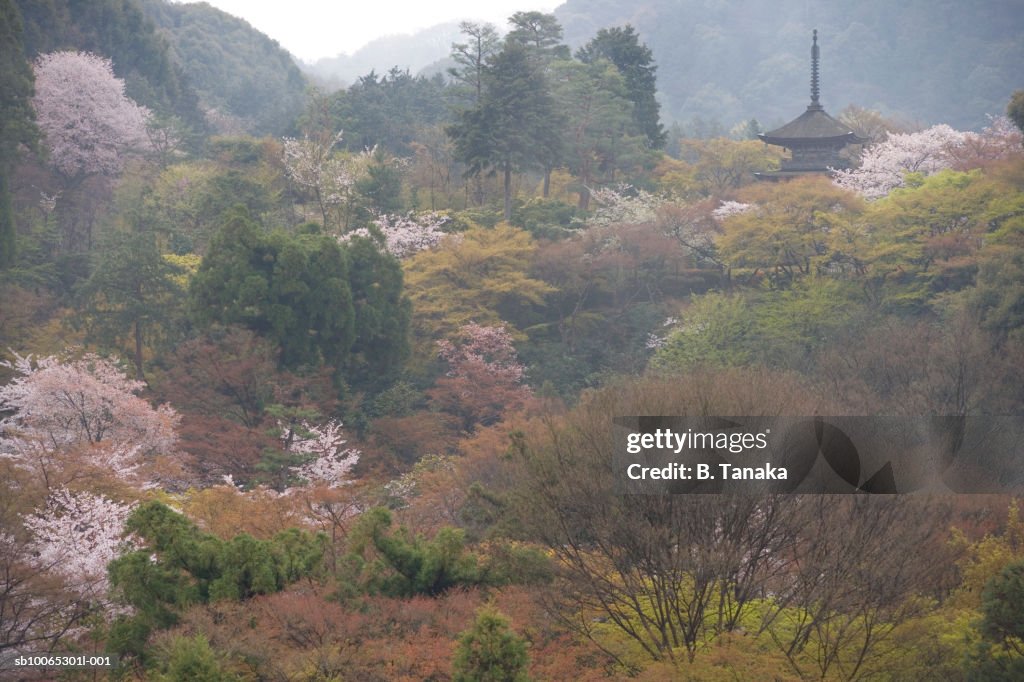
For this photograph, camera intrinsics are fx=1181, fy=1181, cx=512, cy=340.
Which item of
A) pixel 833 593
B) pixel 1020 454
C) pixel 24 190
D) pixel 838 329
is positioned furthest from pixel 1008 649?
pixel 24 190

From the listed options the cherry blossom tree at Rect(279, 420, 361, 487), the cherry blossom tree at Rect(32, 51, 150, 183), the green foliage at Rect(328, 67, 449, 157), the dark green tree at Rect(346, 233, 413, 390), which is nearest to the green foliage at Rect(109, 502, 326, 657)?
the cherry blossom tree at Rect(279, 420, 361, 487)

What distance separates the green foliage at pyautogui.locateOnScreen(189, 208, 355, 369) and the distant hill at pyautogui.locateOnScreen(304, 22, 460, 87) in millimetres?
102177

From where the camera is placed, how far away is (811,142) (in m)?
39.9

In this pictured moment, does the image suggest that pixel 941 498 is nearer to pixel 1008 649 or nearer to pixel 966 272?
pixel 1008 649

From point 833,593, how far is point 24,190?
32.0m

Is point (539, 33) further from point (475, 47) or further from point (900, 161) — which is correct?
point (900, 161)

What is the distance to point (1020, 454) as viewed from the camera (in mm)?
21828

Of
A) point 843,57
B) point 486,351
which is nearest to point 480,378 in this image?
point 486,351

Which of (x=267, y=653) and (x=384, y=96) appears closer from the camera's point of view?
(x=267, y=653)

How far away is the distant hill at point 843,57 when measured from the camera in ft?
318

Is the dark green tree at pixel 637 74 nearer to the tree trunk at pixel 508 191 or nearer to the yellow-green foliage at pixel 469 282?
the tree trunk at pixel 508 191

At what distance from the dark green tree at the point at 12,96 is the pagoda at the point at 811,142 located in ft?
76.3

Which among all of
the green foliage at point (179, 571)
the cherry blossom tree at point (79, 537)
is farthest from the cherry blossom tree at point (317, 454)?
the green foliage at point (179, 571)

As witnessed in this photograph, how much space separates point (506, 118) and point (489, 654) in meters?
25.8
